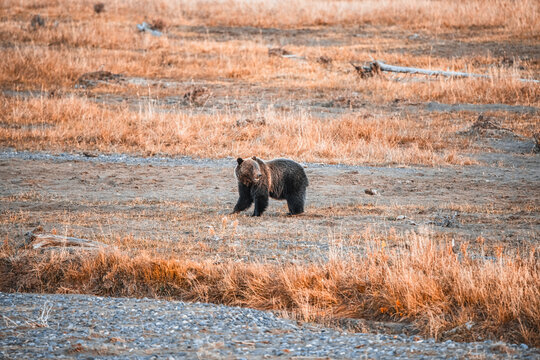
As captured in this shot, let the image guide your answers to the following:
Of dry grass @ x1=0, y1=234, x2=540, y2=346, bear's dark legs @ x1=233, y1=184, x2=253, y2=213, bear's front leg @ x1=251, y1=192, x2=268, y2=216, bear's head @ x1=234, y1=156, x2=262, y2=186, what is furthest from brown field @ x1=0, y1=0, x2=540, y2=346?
bear's head @ x1=234, y1=156, x2=262, y2=186

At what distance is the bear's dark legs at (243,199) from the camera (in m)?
10.8

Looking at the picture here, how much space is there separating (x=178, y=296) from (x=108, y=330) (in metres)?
1.63

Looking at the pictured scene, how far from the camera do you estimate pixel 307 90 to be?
24062 mm

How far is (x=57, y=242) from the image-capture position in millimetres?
8641

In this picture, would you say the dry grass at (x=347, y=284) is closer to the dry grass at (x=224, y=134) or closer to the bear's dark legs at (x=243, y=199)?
the bear's dark legs at (x=243, y=199)

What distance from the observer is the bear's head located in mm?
10367

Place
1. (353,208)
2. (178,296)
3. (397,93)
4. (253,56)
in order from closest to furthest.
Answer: (178,296)
(353,208)
(397,93)
(253,56)

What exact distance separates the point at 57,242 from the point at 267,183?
11.4 feet

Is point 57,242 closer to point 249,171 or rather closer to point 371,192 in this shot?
point 249,171

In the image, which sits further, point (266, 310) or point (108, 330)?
point (266, 310)

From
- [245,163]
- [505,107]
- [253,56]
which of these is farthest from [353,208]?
[253,56]

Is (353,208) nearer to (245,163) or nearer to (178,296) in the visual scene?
(245,163)

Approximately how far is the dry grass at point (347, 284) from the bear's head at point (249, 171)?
2.52 metres

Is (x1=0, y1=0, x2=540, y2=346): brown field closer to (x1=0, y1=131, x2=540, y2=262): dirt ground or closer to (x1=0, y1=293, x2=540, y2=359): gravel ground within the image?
(x1=0, y1=131, x2=540, y2=262): dirt ground
